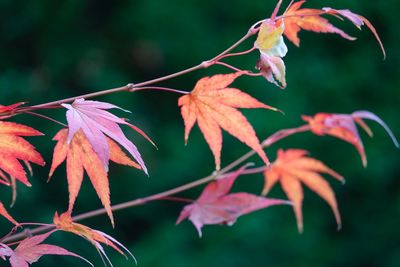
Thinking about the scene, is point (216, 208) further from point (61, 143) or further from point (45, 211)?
point (45, 211)

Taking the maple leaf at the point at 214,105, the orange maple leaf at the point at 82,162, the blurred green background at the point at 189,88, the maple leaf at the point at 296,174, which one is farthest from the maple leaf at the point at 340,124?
the blurred green background at the point at 189,88

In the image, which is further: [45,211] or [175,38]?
[175,38]

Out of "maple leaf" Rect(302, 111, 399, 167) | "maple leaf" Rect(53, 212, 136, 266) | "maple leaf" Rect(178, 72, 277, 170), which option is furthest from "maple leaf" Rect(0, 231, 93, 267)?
"maple leaf" Rect(302, 111, 399, 167)

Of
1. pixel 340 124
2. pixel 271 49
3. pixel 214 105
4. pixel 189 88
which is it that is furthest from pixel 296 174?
pixel 189 88

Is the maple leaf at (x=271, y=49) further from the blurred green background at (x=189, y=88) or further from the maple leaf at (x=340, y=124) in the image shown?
the blurred green background at (x=189, y=88)

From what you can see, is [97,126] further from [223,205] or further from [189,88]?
[189,88]

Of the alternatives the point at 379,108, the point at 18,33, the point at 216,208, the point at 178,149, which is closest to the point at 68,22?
the point at 18,33
